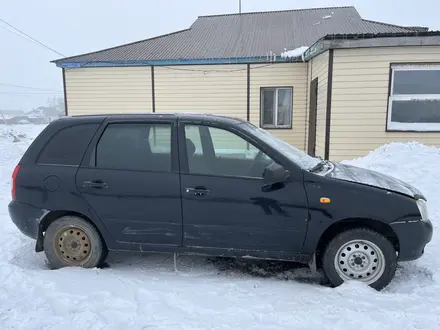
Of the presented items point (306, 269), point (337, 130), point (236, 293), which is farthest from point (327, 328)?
point (337, 130)

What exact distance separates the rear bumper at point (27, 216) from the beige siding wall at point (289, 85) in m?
9.56

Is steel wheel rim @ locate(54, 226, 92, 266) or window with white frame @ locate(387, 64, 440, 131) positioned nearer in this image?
steel wheel rim @ locate(54, 226, 92, 266)

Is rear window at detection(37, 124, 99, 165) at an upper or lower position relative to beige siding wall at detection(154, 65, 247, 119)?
lower

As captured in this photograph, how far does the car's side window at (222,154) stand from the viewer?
11.5ft

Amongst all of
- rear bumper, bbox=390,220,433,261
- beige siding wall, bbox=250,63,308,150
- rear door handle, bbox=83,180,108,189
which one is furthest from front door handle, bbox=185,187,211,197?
beige siding wall, bbox=250,63,308,150

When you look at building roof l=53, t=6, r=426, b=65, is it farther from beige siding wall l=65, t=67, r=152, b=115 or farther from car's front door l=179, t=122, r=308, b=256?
car's front door l=179, t=122, r=308, b=256

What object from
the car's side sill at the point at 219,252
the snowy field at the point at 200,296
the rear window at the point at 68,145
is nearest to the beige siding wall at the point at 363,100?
the snowy field at the point at 200,296

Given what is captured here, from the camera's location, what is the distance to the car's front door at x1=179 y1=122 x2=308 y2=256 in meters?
3.35

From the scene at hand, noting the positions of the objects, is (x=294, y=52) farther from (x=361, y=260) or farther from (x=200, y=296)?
(x=200, y=296)

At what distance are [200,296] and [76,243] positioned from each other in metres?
1.56

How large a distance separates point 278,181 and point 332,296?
1.16m

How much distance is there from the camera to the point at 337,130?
877cm

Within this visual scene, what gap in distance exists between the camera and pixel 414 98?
324 inches

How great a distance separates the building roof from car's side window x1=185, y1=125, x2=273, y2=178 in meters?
9.10
